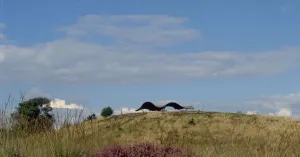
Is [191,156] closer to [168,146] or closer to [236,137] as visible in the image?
[168,146]

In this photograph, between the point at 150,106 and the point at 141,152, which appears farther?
the point at 150,106

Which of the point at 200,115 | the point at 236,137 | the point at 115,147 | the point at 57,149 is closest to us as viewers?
the point at 57,149

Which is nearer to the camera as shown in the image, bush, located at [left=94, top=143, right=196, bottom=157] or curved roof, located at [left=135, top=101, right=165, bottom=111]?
bush, located at [left=94, top=143, right=196, bottom=157]

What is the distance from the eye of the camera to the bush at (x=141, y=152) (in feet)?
32.7

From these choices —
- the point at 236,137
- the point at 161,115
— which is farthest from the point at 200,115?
the point at 236,137

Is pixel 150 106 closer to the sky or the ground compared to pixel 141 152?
closer to the sky

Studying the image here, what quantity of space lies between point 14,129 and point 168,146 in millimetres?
3264

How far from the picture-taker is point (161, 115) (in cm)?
4553

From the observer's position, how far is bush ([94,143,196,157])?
9.97 m

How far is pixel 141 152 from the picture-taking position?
33.2 ft

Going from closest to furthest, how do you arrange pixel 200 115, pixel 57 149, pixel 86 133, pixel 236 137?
pixel 57 149 → pixel 86 133 → pixel 236 137 → pixel 200 115

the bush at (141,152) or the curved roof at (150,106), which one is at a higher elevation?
the curved roof at (150,106)

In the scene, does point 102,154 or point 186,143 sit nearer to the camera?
point 102,154

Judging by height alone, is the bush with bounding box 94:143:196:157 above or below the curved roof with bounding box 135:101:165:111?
below
